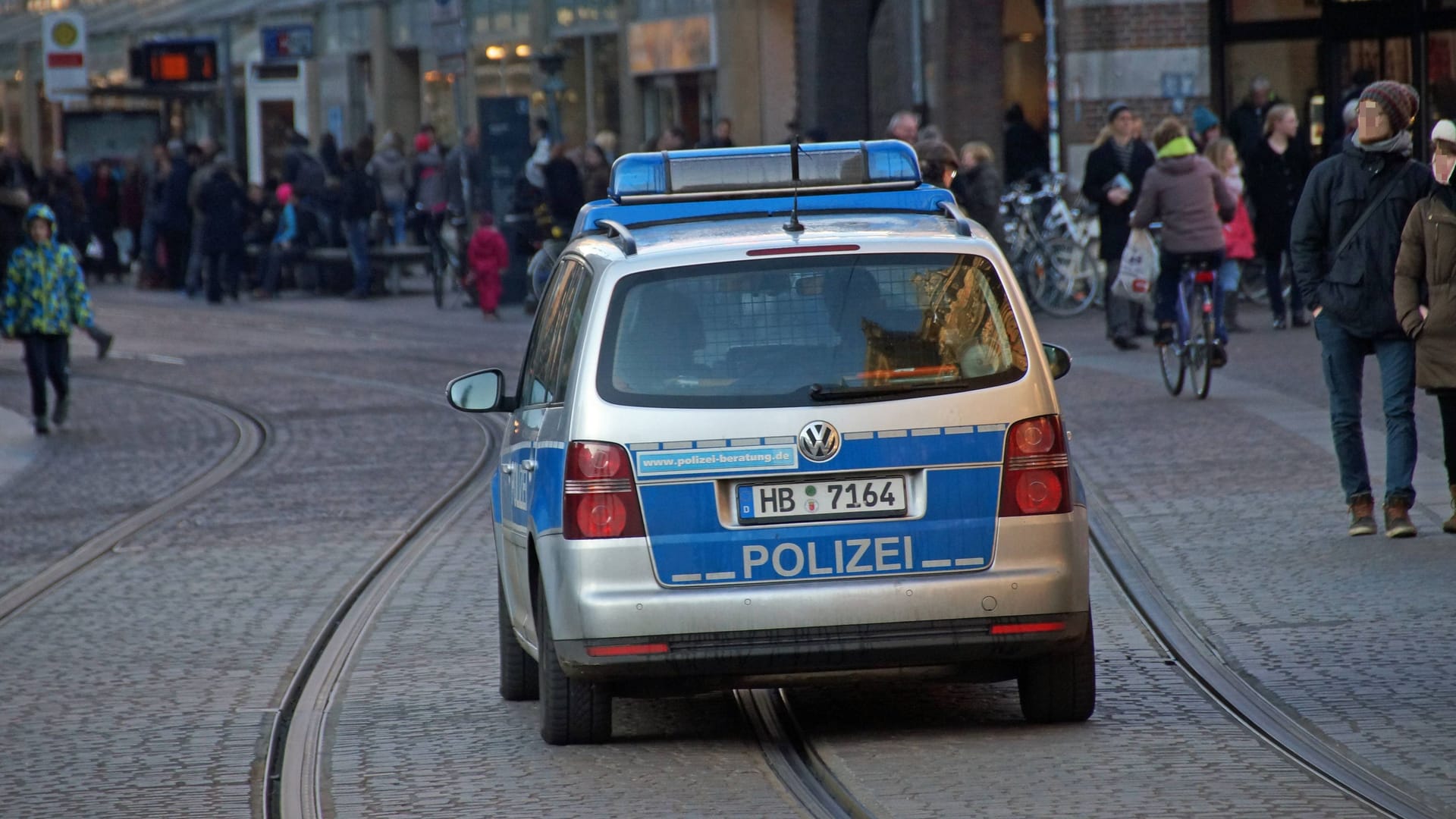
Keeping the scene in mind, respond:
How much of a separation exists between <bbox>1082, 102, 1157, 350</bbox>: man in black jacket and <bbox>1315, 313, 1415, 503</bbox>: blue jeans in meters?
9.43

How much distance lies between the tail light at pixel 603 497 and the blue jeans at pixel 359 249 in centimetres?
2326

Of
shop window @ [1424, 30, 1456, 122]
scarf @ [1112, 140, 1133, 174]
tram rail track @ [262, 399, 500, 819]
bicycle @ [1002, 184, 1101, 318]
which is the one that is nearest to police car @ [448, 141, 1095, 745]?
tram rail track @ [262, 399, 500, 819]

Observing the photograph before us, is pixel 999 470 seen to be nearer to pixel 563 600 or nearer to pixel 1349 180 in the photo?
pixel 563 600

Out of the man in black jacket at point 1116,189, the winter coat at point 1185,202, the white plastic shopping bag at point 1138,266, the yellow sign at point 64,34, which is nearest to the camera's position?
the winter coat at point 1185,202

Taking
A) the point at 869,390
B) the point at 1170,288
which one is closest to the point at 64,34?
the point at 1170,288

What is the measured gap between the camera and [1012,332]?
6.27m

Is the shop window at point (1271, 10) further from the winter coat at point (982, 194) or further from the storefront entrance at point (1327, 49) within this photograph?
the winter coat at point (982, 194)

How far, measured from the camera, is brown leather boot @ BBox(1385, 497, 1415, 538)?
9.52m

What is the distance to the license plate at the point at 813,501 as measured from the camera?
6.09 m

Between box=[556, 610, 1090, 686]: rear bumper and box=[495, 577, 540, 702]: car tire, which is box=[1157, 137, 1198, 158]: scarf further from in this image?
box=[556, 610, 1090, 686]: rear bumper

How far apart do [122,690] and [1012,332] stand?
127 inches

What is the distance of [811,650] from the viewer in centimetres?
608

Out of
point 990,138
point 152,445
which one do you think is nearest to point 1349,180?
point 152,445

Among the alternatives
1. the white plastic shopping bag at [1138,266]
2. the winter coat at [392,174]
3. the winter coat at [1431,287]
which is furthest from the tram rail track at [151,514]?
the winter coat at [392,174]
